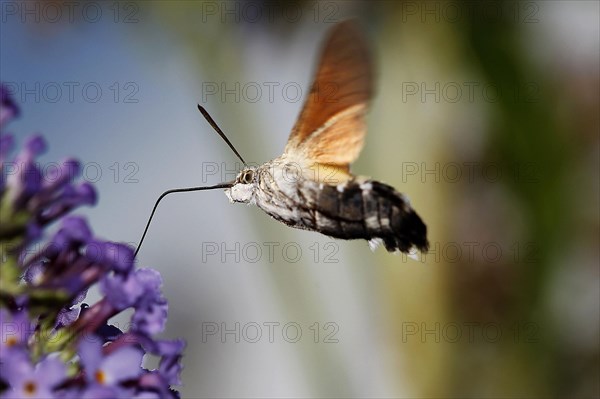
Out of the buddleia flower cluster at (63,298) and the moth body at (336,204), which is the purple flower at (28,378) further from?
the moth body at (336,204)

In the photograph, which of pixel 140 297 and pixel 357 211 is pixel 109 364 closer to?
pixel 140 297

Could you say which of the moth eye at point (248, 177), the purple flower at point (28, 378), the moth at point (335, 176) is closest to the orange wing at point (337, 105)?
the moth at point (335, 176)

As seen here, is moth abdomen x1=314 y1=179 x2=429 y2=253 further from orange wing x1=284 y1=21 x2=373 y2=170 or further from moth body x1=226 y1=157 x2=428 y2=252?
orange wing x1=284 y1=21 x2=373 y2=170

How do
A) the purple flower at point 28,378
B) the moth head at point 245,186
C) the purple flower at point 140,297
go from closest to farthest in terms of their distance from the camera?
the purple flower at point 28,378 → the purple flower at point 140,297 → the moth head at point 245,186

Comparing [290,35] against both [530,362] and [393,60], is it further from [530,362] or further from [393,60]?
[530,362]

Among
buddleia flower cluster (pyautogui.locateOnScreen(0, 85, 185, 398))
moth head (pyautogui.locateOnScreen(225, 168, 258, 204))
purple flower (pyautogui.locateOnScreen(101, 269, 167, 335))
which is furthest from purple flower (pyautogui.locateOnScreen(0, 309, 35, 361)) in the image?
moth head (pyautogui.locateOnScreen(225, 168, 258, 204))

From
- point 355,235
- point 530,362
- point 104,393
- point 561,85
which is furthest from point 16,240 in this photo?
point 561,85

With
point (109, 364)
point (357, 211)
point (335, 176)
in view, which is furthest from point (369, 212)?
point (109, 364)
